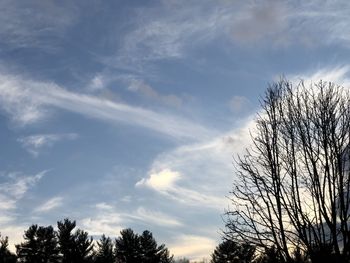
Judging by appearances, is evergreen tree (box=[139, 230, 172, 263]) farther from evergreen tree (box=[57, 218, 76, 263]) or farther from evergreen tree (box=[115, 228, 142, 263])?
evergreen tree (box=[57, 218, 76, 263])

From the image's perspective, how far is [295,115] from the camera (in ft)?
34.0

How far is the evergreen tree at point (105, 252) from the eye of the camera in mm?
51759

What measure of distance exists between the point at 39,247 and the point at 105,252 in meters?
8.25

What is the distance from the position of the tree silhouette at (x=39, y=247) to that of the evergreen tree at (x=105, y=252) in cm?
525

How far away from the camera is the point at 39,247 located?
49562mm

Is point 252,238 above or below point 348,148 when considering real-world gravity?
below

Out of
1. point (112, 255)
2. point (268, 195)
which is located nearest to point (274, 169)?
point (268, 195)

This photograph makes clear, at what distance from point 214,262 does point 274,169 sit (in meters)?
53.8

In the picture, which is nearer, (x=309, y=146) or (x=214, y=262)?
(x=309, y=146)

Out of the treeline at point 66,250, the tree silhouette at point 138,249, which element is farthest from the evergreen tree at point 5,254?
the tree silhouette at point 138,249

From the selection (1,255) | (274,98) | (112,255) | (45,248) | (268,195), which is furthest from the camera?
(112,255)

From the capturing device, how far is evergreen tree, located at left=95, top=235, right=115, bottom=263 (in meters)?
51.8

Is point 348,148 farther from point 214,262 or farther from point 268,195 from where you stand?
point 214,262

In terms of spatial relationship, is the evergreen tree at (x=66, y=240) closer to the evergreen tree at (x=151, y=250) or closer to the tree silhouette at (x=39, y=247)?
the tree silhouette at (x=39, y=247)
